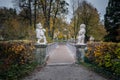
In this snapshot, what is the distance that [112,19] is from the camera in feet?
101

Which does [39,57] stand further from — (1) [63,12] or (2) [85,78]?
(1) [63,12]

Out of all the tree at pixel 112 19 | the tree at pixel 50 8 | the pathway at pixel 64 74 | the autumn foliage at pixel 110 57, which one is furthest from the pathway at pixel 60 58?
the tree at pixel 50 8

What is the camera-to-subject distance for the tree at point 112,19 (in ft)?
94.5

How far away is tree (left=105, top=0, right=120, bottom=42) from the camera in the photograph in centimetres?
2881

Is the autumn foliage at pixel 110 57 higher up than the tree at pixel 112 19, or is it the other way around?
the tree at pixel 112 19

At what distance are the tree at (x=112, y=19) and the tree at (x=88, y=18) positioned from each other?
1200 cm

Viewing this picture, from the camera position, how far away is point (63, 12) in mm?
44406

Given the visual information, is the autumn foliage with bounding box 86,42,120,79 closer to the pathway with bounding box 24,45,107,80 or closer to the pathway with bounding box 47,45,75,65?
the pathway with bounding box 24,45,107,80

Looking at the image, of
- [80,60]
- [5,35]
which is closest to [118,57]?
[80,60]

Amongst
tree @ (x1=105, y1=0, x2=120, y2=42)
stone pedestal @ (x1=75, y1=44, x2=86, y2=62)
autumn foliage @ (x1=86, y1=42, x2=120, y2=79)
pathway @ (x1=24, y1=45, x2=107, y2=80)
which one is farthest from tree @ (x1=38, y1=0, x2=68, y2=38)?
autumn foliage @ (x1=86, y1=42, x2=120, y2=79)

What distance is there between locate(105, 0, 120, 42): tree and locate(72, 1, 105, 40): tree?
1200 cm

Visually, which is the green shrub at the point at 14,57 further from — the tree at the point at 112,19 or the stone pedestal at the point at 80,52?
the tree at the point at 112,19

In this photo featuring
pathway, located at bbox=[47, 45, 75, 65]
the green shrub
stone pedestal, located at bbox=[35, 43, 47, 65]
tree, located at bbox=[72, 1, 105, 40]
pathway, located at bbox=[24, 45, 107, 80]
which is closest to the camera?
pathway, located at bbox=[24, 45, 107, 80]

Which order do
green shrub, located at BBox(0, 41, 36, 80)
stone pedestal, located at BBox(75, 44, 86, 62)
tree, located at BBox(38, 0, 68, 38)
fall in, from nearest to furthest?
1. green shrub, located at BBox(0, 41, 36, 80)
2. stone pedestal, located at BBox(75, 44, 86, 62)
3. tree, located at BBox(38, 0, 68, 38)
